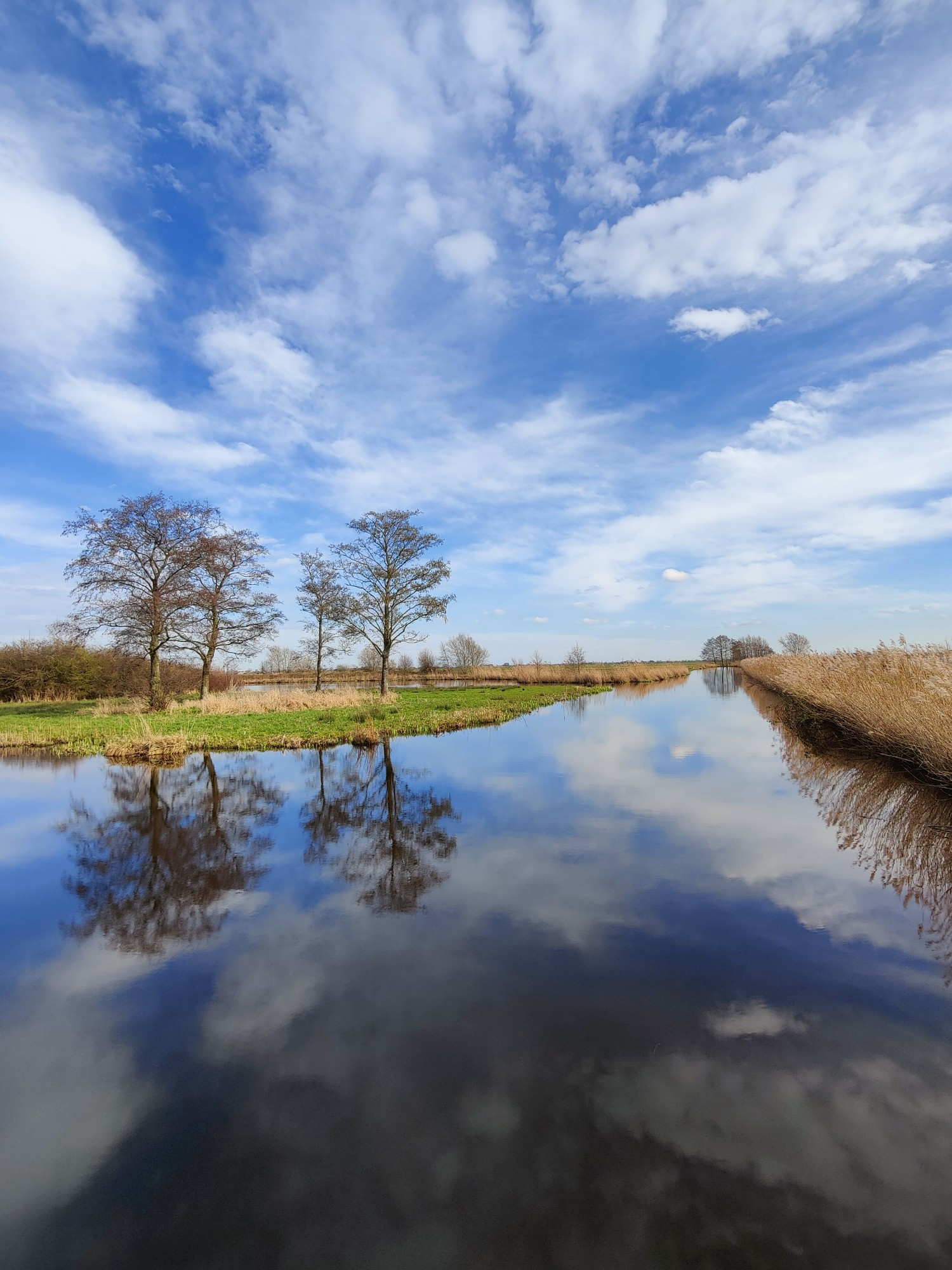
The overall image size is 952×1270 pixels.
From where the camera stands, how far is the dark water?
6.79 feet

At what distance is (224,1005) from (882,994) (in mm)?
4212

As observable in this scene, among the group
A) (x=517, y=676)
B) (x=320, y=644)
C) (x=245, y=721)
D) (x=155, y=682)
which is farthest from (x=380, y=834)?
(x=517, y=676)

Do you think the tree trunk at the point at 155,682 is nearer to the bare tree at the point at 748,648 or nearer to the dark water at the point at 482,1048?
the dark water at the point at 482,1048

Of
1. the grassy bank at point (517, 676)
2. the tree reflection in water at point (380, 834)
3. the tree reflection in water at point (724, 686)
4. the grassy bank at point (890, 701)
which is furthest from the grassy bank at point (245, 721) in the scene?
the grassy bank at point (517, 676)

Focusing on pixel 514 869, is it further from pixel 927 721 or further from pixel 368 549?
pixel 368 549

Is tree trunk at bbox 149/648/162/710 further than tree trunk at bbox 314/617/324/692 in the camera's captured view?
No

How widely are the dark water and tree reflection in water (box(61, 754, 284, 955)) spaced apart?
51 millimetres

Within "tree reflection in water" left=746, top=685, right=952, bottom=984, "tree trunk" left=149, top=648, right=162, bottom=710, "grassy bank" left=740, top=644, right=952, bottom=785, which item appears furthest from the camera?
"tree trunk" left=149, top=648, right=162, bottom=710

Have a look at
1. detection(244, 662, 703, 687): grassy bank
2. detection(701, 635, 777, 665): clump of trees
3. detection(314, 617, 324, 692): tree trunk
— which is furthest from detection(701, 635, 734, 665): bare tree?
detection(314, 617, 324, 692): tree trunk

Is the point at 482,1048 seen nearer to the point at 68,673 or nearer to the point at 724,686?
the point at 68,673

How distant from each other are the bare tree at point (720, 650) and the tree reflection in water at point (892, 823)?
333ft

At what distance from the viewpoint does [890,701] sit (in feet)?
35.0

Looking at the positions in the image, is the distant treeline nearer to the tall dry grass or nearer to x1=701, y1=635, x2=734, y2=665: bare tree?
the tall dry grass

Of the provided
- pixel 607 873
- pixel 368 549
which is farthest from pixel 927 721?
pixel 368 549
